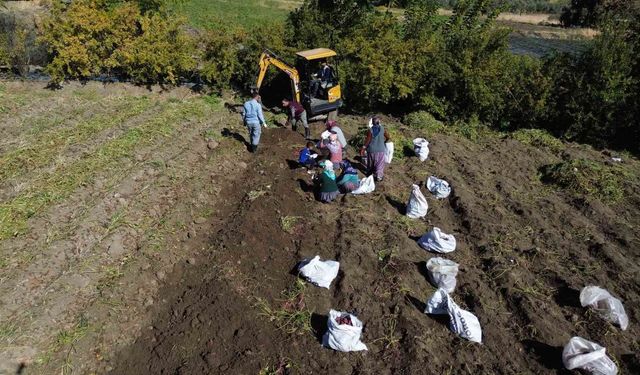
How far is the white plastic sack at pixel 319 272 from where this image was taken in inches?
271

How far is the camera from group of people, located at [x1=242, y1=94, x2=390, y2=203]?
9031 millimetres

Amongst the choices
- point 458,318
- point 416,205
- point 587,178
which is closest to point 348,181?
point 416,205

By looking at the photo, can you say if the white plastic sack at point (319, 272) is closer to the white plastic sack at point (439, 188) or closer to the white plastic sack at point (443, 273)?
the white plastic sack at point (443, 273)

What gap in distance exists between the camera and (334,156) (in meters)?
9.81

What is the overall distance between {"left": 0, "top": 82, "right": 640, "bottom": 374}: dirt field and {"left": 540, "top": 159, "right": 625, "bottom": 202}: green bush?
303 millimetres

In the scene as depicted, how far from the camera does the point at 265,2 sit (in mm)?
40406

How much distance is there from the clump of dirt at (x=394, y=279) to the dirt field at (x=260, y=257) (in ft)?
0.10

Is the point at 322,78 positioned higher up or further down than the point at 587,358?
higher up

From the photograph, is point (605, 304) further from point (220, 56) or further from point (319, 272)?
point (220, 56)

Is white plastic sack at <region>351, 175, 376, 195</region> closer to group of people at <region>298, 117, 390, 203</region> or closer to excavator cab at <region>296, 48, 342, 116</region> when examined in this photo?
group of people at <region>298, 117, 390, 203</region>

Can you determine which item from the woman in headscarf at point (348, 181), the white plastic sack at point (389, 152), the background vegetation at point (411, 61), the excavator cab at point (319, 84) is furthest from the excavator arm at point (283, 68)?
the woman in headscarf at point (348, 181)

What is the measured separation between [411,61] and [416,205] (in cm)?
635

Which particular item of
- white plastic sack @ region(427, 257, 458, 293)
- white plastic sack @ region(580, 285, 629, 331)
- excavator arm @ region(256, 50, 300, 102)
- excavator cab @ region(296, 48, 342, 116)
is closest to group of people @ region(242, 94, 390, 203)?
excavator cab @ region(296, 48, 342, 116)

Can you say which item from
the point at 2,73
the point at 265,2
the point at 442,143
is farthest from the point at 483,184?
the point at 265,2
